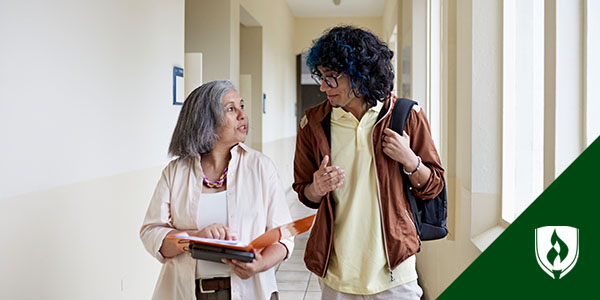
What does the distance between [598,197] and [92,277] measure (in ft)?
8.20

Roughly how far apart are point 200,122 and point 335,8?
11.1 m

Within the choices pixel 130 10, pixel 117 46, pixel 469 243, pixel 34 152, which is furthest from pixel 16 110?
pixel 469 243

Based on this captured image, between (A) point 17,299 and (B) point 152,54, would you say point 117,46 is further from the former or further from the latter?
(A) point 17,299

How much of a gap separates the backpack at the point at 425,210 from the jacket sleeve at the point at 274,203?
46cm

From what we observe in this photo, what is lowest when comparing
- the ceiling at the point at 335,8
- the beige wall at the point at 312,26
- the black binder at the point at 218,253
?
the black binder at the point at 218,253

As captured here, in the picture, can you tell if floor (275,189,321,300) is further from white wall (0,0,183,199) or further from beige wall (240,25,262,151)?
beige wall (240,25,262,151)

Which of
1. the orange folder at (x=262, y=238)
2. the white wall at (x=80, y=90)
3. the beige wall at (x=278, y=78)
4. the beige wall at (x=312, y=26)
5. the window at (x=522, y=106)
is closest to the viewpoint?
the orange folder at (x=262, y=238)

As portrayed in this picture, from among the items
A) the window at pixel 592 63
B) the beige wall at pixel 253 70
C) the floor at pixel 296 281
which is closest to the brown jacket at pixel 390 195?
the window at pixel 592 63

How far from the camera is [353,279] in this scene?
1906 millimetres

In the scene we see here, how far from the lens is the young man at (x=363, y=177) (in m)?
1.85

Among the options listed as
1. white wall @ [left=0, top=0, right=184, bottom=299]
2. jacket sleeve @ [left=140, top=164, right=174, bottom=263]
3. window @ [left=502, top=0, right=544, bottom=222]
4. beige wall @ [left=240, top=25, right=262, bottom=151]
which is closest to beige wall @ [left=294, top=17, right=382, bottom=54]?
beige wall @ [left=240, top=25, right=262, bottom=151]

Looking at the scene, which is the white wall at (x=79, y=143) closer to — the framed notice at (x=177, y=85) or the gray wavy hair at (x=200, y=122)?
the framed notice at (x=177, y=85)

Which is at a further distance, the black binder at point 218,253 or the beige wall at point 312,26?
the beige wall at point 312,26

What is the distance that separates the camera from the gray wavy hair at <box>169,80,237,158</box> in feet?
6.75
